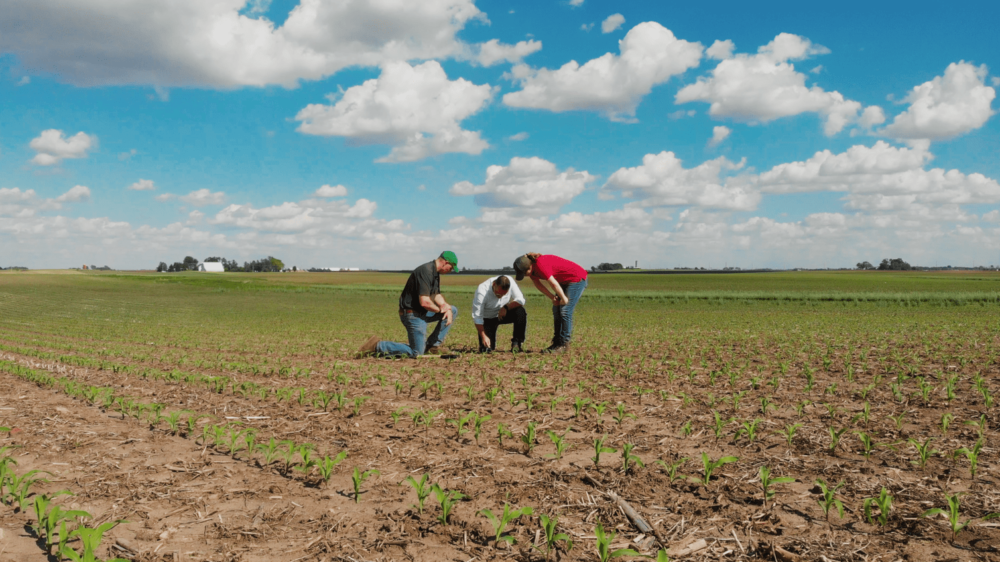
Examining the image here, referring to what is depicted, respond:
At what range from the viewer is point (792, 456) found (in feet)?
16.0

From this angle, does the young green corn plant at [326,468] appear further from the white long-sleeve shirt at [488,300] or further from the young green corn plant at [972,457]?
the white long-sleeve shirt at [488,300]

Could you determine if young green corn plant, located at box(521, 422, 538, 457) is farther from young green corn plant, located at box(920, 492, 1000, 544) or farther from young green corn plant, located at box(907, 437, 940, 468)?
young green corn plant, located at box(907, 437, 940, 468)

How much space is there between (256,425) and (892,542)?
224 inches

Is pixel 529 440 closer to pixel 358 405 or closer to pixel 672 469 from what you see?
pixel 672 469

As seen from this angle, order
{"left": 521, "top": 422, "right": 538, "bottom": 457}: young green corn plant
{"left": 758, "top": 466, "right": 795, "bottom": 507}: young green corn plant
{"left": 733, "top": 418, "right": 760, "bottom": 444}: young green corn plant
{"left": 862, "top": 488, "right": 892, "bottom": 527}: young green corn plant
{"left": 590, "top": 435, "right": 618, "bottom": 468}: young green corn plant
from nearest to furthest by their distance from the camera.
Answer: {"left": 862, "top": 488, "right": 892, "bottom": 527}: young green corn plant < {"left": 758, "top": 466, "right": 795, "bottom": 507}: young green corn plant < {"left": 590, "top": 435, "right": 618, "bottom": 468}: young green corn plant < {"left": 521, "top": 422, "right": 538, "bottom": 457}: young green corn plant < {"left": 733, "top": 418, "right": 760, "bottom": 444}: young green corn plant

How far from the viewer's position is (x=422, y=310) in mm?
10953

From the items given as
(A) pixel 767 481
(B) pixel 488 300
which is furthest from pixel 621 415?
(B) pixel 488 300

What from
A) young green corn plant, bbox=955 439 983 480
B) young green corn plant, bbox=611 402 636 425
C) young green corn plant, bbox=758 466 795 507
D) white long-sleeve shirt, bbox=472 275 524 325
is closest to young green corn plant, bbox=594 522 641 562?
young green corn plant, bbox=758 466 795 507

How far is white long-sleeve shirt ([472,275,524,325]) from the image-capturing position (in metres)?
11.1

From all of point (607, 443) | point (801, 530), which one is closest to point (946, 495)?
point (801, 530)

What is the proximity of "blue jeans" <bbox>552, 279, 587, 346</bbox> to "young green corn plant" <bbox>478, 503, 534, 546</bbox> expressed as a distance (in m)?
7.84

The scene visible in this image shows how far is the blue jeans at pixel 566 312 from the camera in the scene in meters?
11.4

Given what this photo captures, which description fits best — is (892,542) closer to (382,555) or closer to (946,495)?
(946,495)

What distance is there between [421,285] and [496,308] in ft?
5.71
